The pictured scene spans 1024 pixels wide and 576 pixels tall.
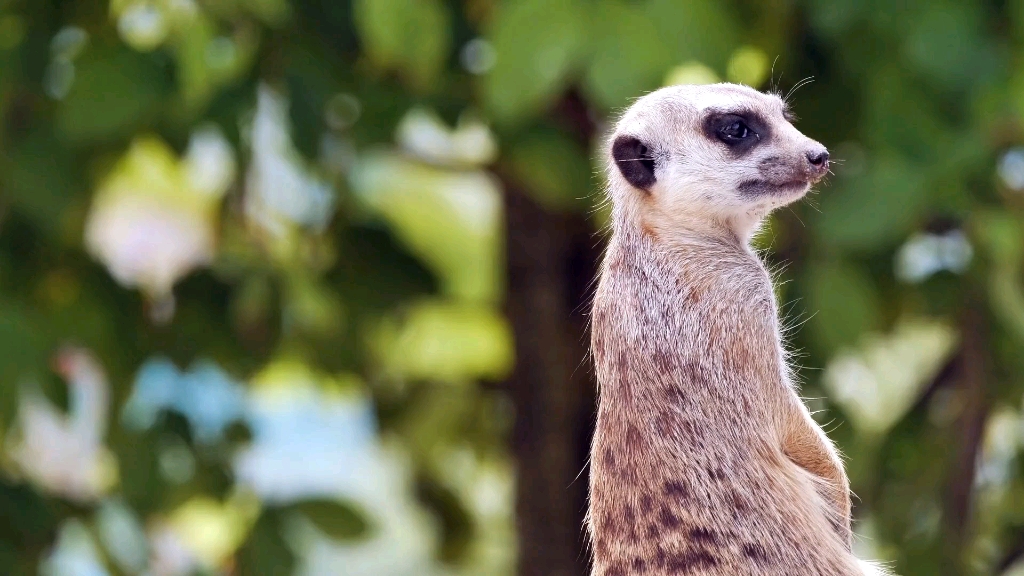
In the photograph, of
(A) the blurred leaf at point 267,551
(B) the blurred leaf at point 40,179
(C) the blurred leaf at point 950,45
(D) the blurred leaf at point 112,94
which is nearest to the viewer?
(C) the blurred leaf at point 950,45

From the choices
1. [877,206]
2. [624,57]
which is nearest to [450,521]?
[877,206]

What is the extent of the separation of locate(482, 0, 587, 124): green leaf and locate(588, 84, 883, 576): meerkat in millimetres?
519

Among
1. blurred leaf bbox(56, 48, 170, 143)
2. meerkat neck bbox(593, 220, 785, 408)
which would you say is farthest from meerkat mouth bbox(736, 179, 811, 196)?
blurred leaf bbox(56, 48, 170, 143)

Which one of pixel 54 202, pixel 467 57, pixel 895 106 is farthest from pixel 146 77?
pixel 895 106

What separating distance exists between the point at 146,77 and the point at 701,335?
188cm

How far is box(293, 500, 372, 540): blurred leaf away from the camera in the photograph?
4117 millimetres

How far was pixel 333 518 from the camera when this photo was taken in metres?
4.12


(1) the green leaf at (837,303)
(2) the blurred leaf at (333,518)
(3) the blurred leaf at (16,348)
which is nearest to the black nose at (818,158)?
(1) the green leaf at (837,303)

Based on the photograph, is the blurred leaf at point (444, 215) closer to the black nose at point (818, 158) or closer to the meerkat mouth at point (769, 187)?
the meerkat mouth at point (769, 187)

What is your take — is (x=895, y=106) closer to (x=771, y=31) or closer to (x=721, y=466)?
(x=771, y=31)

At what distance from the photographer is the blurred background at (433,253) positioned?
10.2ft

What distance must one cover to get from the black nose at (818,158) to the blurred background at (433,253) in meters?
0.78

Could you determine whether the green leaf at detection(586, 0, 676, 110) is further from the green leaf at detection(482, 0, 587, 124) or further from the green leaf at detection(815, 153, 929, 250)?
the green leaf at detection(815, 153, 929, 250)

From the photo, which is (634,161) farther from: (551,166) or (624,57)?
(551,166)
